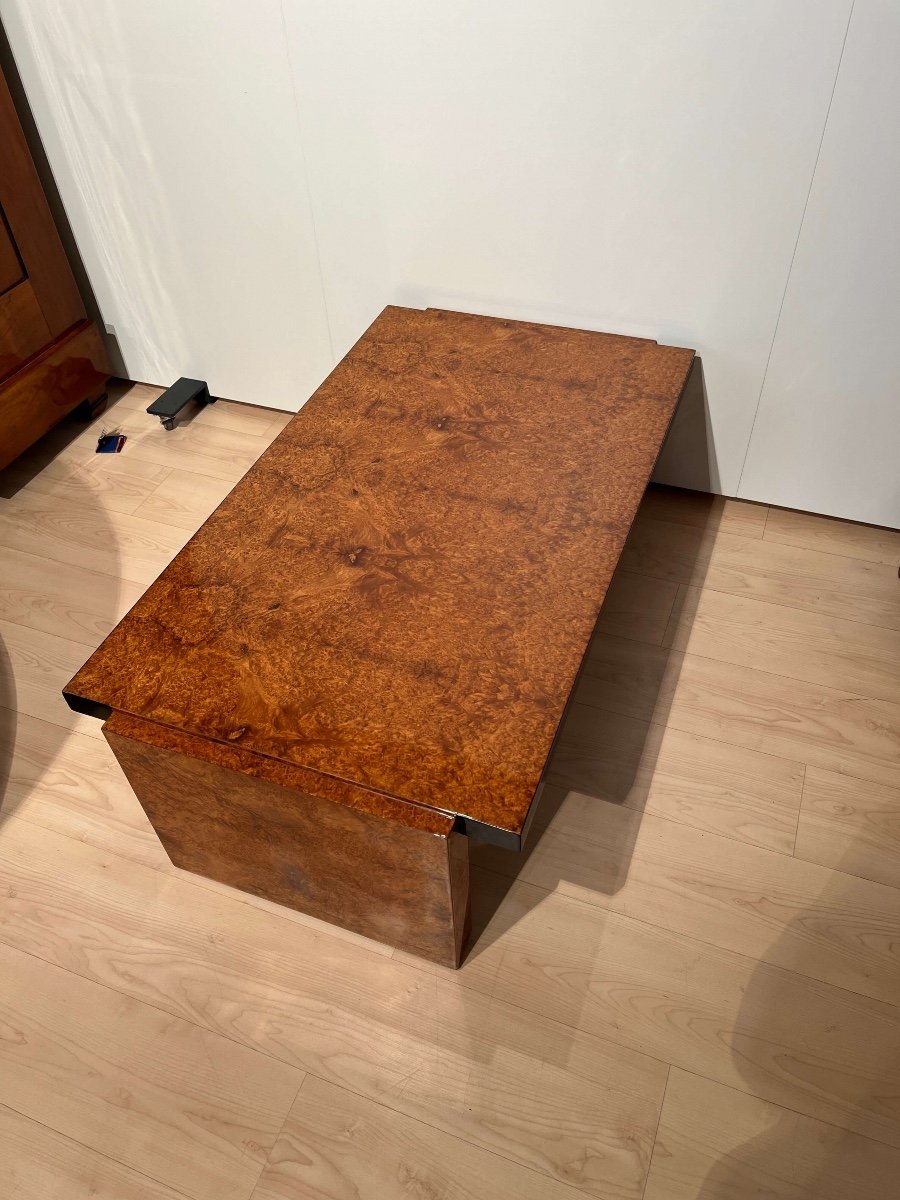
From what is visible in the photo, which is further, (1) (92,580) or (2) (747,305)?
(1) (92,580)

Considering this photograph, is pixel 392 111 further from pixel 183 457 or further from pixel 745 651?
pixel 745 651

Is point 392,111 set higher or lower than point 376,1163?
higher

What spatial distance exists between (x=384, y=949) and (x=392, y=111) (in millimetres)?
1318

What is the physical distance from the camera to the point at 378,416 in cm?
147

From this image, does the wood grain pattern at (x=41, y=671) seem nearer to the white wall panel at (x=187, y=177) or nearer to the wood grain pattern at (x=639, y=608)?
the white wall panel at (x=187, y=177)

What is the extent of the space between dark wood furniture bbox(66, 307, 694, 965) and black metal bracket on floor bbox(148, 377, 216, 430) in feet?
2.25

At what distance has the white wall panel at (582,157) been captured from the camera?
52.2 inches

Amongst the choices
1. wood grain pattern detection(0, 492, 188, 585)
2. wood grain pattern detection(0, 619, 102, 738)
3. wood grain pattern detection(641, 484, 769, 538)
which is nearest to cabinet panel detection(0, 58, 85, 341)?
wood grain pattern detection(0, 492, 188, 585)

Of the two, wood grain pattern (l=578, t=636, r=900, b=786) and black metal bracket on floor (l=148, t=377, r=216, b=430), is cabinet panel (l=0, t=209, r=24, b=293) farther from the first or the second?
wood grain pattern (l=578, t=636, r=900, b=786)

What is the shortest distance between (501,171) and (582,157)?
0.46 ft

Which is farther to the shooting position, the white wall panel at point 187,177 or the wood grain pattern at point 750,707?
the white wall panel at point 187,177

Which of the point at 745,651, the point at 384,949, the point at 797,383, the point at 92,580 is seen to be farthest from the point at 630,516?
the point at 92,580

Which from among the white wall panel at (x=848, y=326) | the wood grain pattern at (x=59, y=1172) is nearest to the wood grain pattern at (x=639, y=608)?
the white wall panel at (x=848, y=326)

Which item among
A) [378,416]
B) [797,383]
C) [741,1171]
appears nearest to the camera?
[741,1171]
